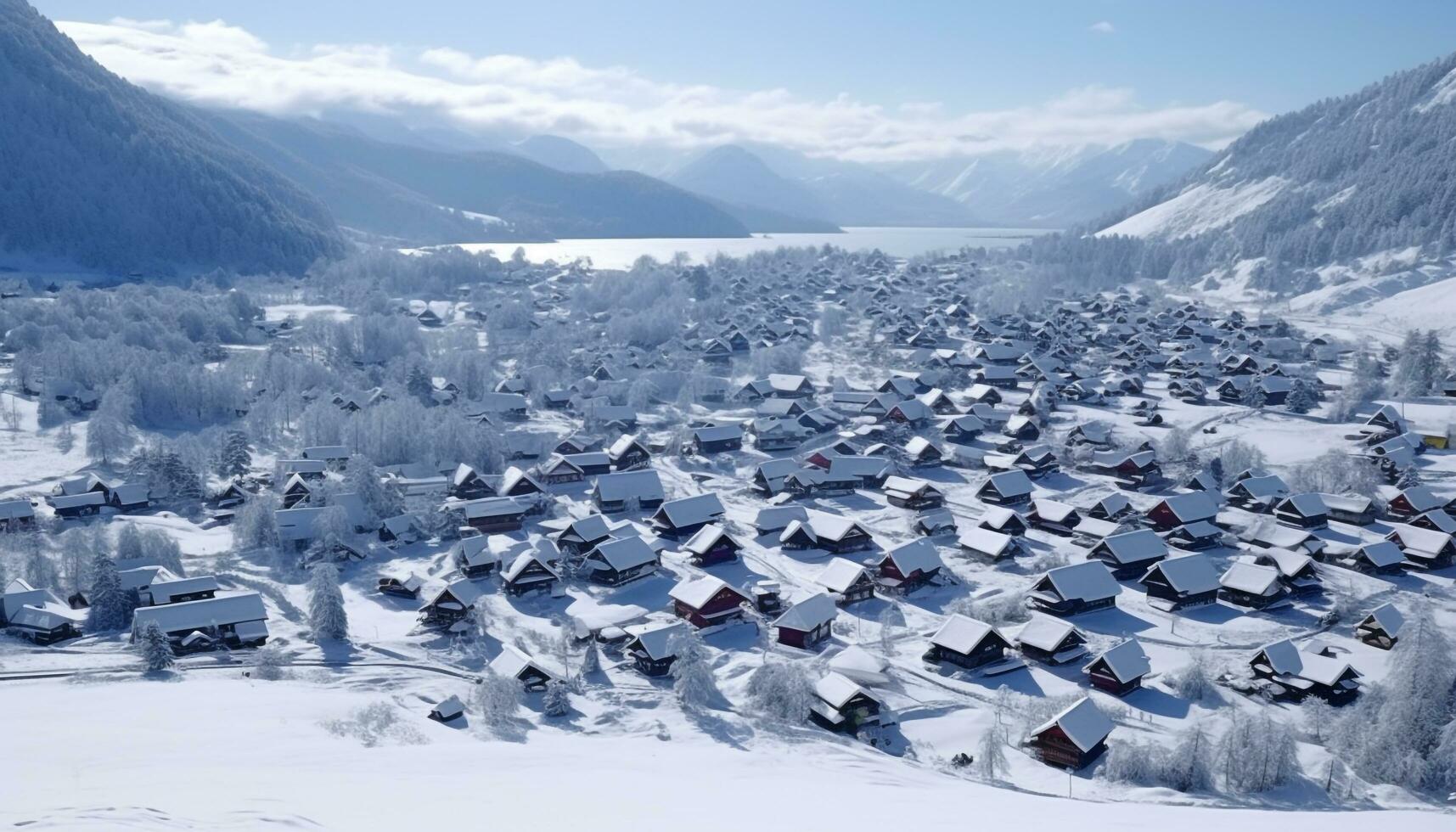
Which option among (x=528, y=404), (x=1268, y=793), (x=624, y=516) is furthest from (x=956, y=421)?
(x=1268, y=793)

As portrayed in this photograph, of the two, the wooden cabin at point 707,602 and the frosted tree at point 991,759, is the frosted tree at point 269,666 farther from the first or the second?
the frosted tree at point 991,759

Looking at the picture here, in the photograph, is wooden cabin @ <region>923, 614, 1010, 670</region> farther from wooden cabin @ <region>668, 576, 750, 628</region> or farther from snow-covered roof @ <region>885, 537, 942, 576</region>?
wooden cabin @ <region>668, 576, 750, 628</region>

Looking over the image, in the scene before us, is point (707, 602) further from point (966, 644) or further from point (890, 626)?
point (966, 644)

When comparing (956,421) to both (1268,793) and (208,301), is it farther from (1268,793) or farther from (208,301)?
(208,301)

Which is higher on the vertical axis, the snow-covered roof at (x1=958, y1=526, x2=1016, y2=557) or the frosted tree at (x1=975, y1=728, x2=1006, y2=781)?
the snow-covered roof at (x1=958, y1=526, x2=1016, y2=557)

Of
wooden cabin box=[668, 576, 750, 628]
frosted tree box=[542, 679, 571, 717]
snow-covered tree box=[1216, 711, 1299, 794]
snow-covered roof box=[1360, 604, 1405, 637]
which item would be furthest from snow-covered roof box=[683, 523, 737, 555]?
snow-covered roof box=[1360, 604, 1405, 637]

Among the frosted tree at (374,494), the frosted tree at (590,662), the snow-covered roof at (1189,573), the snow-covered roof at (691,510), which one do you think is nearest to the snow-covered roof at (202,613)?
the frosted tree at (374,494)
